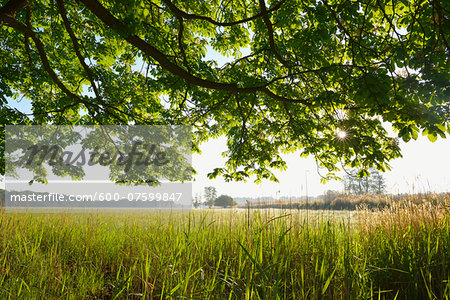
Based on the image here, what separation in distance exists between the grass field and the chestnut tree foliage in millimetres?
1506

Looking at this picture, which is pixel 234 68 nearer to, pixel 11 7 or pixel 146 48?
pixel 146 48

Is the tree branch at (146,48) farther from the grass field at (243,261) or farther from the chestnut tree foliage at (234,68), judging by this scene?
the grass field at (243,261)

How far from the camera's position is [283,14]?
4121 mm

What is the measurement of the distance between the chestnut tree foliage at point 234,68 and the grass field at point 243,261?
1506 mm

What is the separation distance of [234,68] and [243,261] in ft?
13.3

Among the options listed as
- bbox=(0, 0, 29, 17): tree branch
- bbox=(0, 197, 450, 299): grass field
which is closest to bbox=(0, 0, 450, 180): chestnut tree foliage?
bbox=(0, 0, 29, 17): tree branch

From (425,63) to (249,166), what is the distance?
4.19 m

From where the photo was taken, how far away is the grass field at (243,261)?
2.12 metres

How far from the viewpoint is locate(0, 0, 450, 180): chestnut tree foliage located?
405 centimetres

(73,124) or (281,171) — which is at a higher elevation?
(73,124)

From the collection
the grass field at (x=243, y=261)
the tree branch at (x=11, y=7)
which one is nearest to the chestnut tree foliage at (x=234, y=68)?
the tree branch at (x=11, y=7)

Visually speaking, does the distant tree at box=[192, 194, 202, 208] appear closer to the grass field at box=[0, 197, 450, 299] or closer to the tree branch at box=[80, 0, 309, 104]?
the grass field at box=[0, 197, 450, 299]

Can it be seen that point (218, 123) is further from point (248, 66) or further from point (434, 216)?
point (434, 216)

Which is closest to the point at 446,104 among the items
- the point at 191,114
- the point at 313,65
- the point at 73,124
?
the point at 313,65
